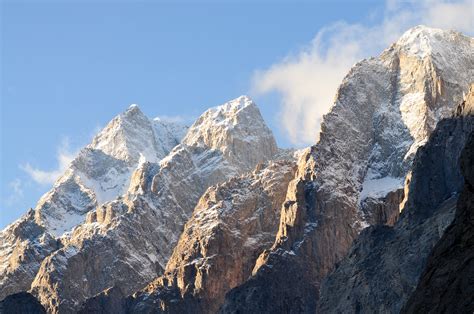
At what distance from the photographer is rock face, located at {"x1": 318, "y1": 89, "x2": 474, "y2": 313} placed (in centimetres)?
16850

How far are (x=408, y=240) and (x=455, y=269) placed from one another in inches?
5074

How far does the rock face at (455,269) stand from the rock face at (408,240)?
113 meters

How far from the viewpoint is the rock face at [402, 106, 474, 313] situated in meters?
46.3

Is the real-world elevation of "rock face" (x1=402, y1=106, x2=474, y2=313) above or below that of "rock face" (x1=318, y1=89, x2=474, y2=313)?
below

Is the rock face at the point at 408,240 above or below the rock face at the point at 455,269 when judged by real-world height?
above

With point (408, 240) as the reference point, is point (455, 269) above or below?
below

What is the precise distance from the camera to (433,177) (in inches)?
7387

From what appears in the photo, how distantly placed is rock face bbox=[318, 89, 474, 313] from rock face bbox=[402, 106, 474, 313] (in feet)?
370

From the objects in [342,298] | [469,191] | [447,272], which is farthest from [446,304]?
[342,298]

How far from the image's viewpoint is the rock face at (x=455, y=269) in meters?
46.3

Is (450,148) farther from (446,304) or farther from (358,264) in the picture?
(446,304)

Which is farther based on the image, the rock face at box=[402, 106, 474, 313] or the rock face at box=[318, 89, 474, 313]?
the rock face at box=[318, 89, 474, 313]

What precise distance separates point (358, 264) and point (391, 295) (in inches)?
702

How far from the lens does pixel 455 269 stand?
47.7m
